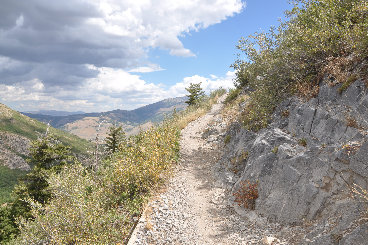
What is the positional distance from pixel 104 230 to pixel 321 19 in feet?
51.3

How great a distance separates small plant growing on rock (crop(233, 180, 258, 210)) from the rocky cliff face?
273 millimetres

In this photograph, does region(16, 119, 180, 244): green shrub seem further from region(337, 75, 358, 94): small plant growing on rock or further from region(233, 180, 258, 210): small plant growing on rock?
region(337, 75, 358, 94): small plant growing on rock

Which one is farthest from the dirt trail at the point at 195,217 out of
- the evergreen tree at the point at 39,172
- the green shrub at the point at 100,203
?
the evergreen tree at the point at 39,172

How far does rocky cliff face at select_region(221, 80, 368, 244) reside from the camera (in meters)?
7.39

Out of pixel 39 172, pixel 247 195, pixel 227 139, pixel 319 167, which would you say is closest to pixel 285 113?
pixel 319 167

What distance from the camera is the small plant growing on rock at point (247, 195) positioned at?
1084cm

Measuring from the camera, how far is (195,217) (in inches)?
432

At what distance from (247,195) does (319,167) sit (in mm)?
3634

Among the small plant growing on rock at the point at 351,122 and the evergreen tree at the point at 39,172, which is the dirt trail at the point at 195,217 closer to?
the small plant growing on rock at the point at 351,122

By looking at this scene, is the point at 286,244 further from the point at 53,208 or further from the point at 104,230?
the point at 53,208

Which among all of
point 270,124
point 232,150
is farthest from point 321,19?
point 232,150

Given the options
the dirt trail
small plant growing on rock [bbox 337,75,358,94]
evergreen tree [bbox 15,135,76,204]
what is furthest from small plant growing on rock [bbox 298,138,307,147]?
evergreen tree [bbox 15,135,76,204]

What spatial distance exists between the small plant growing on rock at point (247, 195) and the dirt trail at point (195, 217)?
25.4 inches

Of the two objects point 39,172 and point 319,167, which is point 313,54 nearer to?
point 319,167
